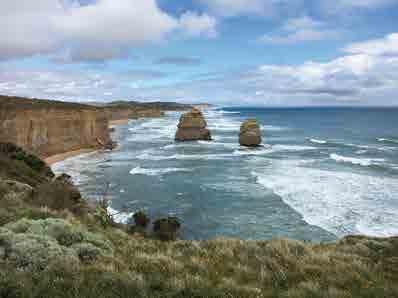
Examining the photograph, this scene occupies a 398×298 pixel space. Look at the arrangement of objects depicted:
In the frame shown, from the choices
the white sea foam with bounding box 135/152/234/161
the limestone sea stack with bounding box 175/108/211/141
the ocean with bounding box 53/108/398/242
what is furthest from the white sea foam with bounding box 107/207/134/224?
the limestone sea stack with bounding box 175/108/211/141

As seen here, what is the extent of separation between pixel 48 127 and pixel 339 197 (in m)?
33.3

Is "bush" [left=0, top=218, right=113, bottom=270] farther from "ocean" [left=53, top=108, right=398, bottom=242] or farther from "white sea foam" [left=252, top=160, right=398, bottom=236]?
"white sea foam" [left=252, top=160, right=398, bottom=236]

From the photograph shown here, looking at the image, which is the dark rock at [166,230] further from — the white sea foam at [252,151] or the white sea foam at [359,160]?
the white sea foam at [252,151]

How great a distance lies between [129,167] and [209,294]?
33291mm

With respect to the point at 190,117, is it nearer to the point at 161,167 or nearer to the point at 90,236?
the point at 161,167

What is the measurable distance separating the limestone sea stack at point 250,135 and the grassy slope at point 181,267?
45299 millimetres

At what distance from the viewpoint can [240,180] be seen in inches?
1254

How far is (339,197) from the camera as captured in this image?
81.9ft

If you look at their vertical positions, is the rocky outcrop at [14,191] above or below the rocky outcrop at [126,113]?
below

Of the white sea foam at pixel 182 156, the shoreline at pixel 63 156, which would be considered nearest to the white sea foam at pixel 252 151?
the white sea foam at pixel 182 156

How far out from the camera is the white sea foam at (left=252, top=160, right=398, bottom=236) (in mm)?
19906

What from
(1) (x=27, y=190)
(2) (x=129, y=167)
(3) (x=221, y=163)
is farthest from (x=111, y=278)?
(3) (x=221, y=163)

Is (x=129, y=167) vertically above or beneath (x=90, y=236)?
beneath

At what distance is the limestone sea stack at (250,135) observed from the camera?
55688 mm
